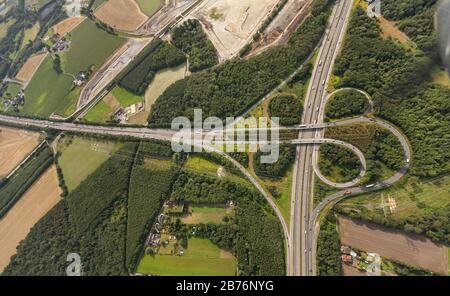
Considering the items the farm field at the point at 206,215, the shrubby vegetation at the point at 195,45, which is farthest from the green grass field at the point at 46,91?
the farm field at the point at 206,215

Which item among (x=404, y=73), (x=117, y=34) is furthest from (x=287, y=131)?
(x=117, y=34)

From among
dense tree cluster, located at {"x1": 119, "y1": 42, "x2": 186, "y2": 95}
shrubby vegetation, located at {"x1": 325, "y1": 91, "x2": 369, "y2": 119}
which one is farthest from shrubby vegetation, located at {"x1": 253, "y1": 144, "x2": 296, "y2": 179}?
dense tree cluster, located at {"x1": 119, "y1": 42, "x2": 186, "y2": 95}

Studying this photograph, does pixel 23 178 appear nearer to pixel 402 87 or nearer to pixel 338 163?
pixel 338 163

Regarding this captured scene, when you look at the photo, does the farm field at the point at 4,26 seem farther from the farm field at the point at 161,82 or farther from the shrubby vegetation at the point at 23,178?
the farm field at the point at 161,82

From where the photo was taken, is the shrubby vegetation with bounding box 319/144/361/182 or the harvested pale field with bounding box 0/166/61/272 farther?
the harvested pale field with bounding box 0/166/61/272

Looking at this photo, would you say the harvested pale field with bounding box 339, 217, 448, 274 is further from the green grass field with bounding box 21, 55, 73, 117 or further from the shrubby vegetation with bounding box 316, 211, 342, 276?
the green grass field with bounding box 21, 55, 73, 117

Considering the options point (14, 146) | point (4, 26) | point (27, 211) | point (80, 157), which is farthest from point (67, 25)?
point (27, 211)

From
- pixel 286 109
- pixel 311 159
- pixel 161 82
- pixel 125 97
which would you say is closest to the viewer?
pixel 311 159
